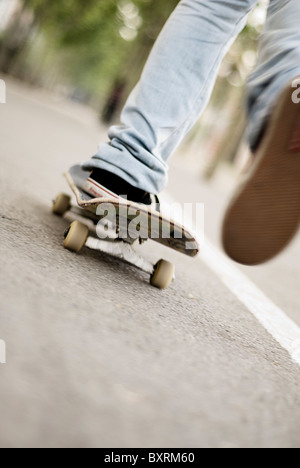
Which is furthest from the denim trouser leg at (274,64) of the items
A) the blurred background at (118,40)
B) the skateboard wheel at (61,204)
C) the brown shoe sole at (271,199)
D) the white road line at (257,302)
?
the blurred background at (118,40)

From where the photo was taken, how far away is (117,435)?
961 mm

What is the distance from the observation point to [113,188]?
2029 millimetres

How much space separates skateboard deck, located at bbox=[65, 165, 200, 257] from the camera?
1831 millimetres

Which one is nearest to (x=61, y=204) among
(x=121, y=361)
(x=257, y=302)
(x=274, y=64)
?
(x=257, y=302)

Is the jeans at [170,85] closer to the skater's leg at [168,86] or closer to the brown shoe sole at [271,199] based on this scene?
the skater's leg at [168,86]

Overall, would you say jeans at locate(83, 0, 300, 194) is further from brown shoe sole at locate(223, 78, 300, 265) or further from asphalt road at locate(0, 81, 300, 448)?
brown shoe sole at locate(223, 78, 300, 265)

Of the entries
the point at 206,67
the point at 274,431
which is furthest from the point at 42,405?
the point at 206,67

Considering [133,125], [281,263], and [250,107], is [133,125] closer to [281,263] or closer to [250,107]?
[250,107]

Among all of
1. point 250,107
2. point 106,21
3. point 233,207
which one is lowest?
point 233,207

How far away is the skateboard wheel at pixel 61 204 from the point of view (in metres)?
2.66

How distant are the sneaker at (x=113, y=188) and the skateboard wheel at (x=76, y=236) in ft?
0.48

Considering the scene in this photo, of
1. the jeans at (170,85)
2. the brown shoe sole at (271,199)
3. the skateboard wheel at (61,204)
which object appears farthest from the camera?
the skateboard wheel at (61,204)

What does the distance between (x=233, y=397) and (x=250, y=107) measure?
38.5 inches

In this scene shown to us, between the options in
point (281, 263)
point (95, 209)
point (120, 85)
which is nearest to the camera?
point (95, 209)
